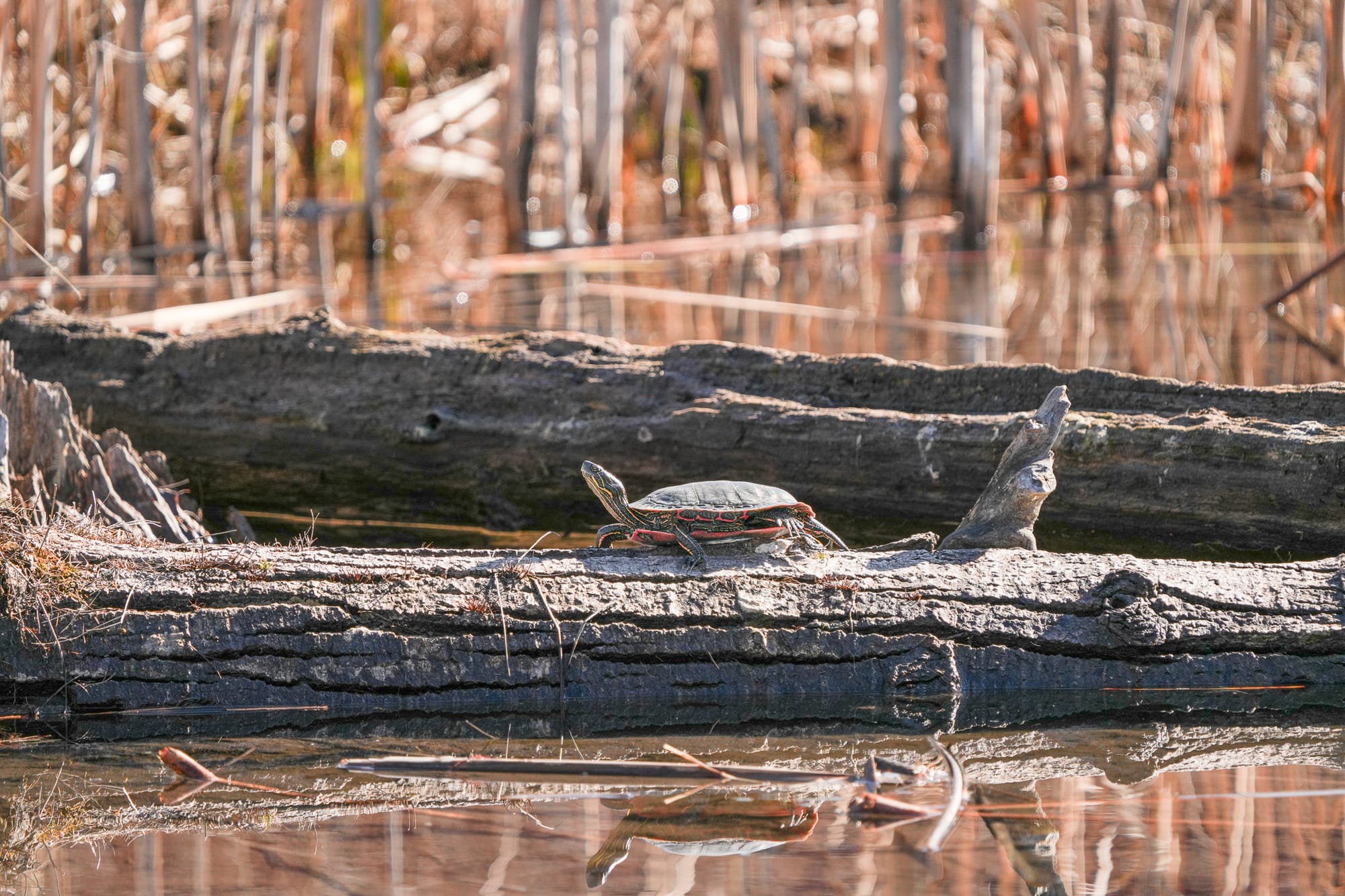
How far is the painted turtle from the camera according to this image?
2.92 m

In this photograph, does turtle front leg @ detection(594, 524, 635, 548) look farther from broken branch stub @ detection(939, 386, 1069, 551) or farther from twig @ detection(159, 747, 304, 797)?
twig @ detection(159, 747, 304, 797)

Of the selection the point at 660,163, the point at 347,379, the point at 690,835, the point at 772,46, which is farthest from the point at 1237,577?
the point at 772,46

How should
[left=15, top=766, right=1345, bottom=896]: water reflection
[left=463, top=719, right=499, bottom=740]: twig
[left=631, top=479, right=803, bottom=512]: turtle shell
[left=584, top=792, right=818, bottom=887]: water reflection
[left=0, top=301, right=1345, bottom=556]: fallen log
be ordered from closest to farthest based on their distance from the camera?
[left=15, top=766, right=1345, bottom=896]: water reflection < [left=584, top=792, right=818, bottom=887]: water reflection < [left=463, top=719, right=499, bottom=740]: twig < [left=631, top=479, right=803, bottom=512]: turtle shell < [left=0, top=301, right=1345, bottom=556]: fallen log

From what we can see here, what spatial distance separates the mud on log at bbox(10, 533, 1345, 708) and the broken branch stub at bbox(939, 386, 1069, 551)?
0.16m

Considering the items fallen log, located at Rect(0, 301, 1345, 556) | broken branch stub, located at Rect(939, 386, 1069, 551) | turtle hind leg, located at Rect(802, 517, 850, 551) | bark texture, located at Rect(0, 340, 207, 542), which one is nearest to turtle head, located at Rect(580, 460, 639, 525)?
turtle hind leg, located at Rect(802, 517, 850, 551)

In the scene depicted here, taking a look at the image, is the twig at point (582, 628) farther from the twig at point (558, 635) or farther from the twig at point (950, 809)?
the twig at point (950, 809)

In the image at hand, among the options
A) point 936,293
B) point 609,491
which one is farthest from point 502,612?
point 936,293

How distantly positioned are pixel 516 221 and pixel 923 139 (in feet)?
19.9

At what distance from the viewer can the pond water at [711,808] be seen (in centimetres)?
216

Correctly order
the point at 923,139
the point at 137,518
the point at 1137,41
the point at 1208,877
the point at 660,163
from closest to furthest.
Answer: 1. the point at 1208,877
2. the point at 137,518
3. the point at 660,163
4. the point at 1137,41
5. the point at 923,139

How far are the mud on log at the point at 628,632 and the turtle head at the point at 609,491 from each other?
0.17 m

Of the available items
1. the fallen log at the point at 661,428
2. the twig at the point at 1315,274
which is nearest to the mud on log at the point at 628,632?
the fallen log at the point at 661,428

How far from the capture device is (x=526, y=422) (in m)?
4.04

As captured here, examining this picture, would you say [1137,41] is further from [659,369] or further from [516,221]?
[659,369]
